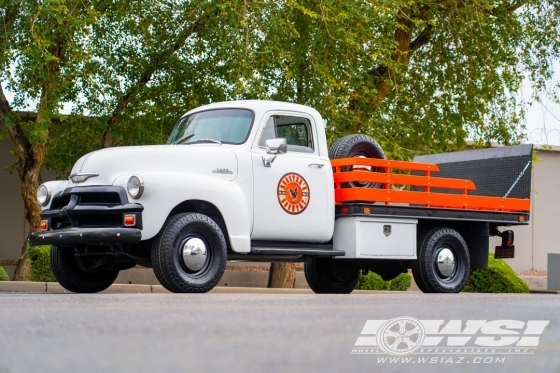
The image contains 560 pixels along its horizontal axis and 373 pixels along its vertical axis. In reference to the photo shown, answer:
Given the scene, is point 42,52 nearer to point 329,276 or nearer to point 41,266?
point 41,266

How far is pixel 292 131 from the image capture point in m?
10.8

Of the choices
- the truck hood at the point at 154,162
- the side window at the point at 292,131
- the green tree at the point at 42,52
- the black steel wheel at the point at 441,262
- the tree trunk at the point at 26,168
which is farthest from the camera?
the tree trunk at the point at 26,168

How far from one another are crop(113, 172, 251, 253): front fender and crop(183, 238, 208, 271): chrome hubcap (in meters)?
0.35

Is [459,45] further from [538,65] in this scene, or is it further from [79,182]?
[79,182]

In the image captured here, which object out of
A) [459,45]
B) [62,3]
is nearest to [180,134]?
[62,3]

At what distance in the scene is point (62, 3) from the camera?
15555mm

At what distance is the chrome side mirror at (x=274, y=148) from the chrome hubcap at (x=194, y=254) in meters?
1.45

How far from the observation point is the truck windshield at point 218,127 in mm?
10195

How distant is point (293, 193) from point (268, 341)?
773 cm

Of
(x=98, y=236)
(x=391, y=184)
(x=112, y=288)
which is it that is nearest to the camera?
(x=98, y=236)

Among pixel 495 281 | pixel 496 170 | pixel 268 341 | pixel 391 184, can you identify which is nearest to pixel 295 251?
pixel 391 184

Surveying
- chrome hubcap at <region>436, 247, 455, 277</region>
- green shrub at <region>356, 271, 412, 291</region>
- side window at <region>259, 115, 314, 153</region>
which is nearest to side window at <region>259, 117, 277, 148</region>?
side window at <region>259, 115, 314, 153</region>

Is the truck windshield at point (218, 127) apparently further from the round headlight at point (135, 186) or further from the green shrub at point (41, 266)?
the green shrub at point (41, 266)

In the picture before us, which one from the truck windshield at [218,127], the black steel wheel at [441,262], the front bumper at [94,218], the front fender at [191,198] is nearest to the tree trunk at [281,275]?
the black steel wheel at [441,262]
